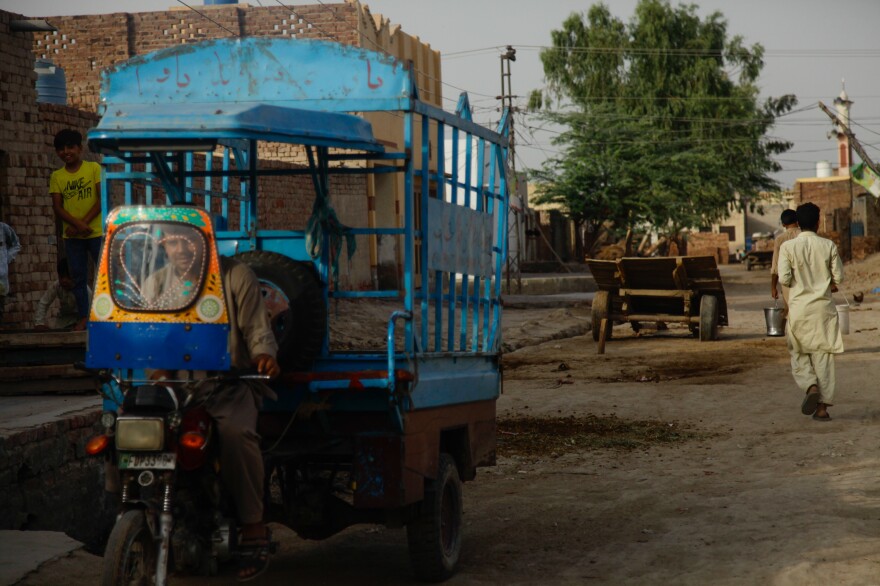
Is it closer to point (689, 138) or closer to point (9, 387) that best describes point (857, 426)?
point (9, 387)

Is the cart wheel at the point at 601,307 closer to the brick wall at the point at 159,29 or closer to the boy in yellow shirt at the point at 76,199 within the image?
the boy in yellow shirt at the point at 76,199

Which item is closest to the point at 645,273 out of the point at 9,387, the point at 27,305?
the point at 27,305

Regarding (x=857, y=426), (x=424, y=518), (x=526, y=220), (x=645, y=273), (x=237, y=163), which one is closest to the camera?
(x=424, y=518)

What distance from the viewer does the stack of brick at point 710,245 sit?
6725 centimetres

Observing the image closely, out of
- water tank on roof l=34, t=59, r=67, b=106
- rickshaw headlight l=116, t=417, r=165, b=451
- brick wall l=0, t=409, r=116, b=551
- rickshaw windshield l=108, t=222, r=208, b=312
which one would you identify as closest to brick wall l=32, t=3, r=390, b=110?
water tank on roof l=34, t=59, r=67, b=106

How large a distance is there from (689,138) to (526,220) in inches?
317

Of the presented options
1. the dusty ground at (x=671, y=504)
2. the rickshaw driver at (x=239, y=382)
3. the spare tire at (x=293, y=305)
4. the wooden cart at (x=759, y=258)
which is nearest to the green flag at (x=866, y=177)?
the wooden cart at (x=759, y=258)

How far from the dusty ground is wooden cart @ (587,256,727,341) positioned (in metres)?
4.04

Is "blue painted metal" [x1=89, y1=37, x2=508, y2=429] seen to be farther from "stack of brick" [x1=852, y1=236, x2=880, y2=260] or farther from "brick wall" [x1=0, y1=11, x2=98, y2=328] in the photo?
"stack of brick" [x1=852, y1=236, x2=880, y2=260]

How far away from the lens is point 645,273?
1727 cm

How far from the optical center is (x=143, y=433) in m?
4.18

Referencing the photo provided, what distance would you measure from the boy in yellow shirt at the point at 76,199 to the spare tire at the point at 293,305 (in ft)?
15.3

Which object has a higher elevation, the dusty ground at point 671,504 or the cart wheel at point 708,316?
the cart wheel at point 708,316

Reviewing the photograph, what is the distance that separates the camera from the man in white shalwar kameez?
9.98 m
